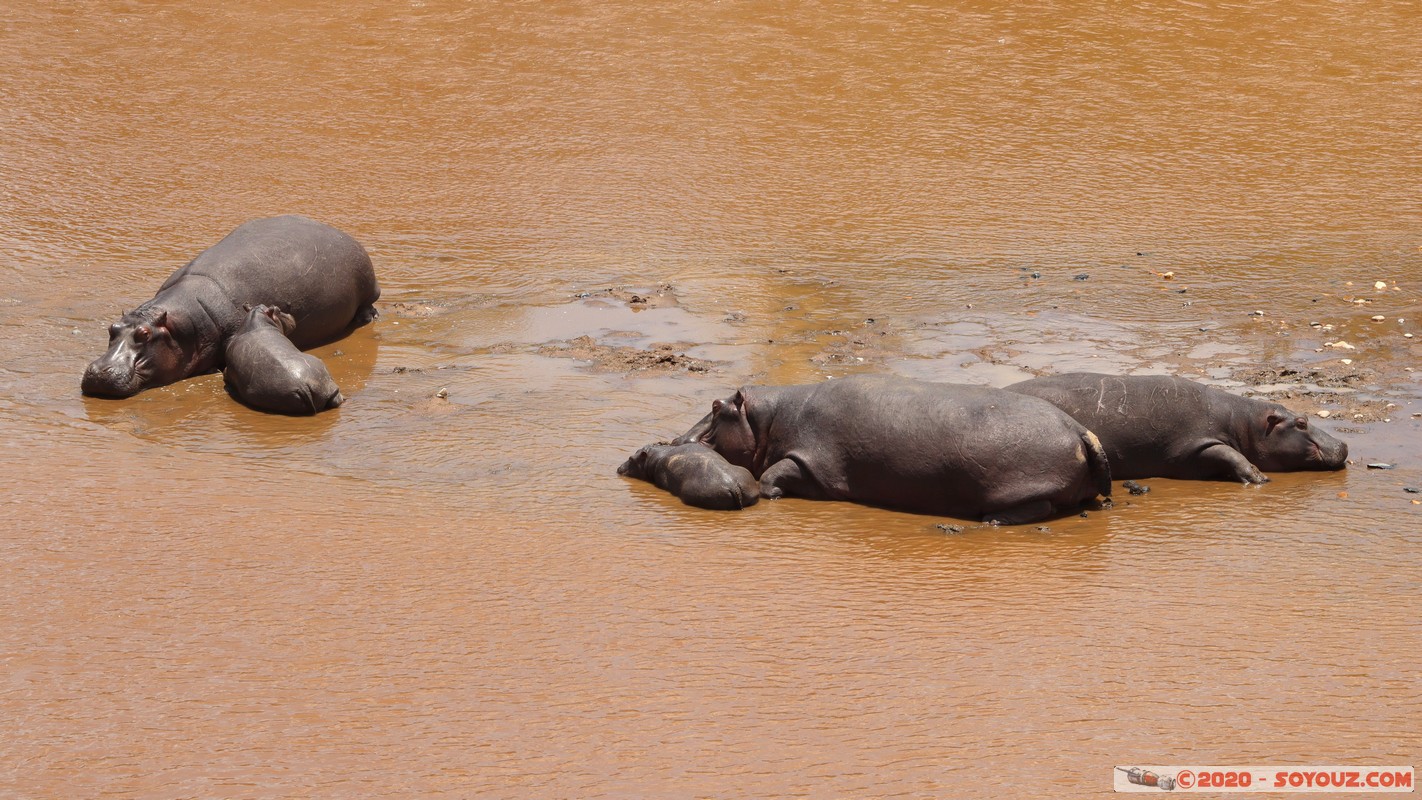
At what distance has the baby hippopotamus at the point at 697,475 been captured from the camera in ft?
23.0

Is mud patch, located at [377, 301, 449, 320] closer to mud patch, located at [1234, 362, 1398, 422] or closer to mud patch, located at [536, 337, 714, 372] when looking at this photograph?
mud patch, located at [536, 337, 714, 372]

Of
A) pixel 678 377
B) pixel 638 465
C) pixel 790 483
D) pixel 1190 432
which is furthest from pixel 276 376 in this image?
pixel 1190 432

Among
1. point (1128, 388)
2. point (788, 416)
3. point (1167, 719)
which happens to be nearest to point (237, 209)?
point (788, 416)

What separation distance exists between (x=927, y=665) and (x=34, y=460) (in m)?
4.89

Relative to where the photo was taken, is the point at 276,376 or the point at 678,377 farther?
the point at 678,377

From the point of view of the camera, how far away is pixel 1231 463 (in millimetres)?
7434

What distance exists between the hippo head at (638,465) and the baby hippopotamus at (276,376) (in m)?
2.22

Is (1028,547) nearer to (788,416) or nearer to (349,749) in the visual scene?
(788,416)

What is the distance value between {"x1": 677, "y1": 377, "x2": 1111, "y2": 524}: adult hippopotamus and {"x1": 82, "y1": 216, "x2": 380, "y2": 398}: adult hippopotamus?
11.8ft

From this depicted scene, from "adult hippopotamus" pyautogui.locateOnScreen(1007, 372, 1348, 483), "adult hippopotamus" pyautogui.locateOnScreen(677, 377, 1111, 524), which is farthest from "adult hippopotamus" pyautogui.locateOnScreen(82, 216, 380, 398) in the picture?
"adult hippopotamus" pyautogui.locateOnScreen(1007, 372, 1348, 483)

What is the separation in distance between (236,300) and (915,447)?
5035 mm

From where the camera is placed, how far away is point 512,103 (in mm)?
14547

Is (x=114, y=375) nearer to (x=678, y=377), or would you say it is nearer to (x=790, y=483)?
(x=678, y=377)

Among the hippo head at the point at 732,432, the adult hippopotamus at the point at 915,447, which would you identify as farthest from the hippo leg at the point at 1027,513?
the hippo head at the point at 732,432
